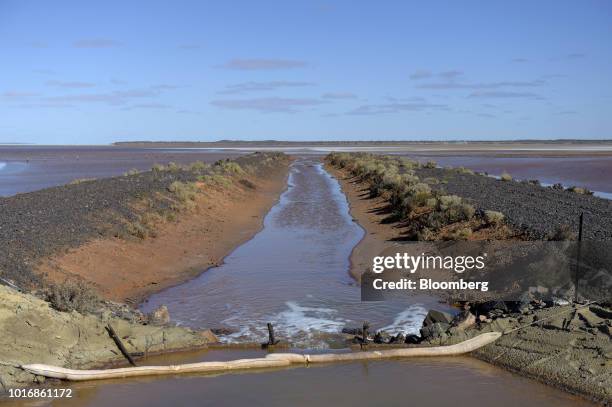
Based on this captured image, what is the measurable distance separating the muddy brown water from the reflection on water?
0.09 ft

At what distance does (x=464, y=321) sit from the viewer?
1244 centimetres

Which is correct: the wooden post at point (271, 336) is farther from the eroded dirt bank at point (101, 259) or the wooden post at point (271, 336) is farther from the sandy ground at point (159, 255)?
the sandy ground at point (159, 255)

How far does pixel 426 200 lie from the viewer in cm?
2741

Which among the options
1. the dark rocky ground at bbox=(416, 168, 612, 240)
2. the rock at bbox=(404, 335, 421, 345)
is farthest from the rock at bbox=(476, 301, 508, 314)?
the dark rocky ground at bbox=(416, 168, 612, 240)

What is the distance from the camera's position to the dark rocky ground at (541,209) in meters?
18.6

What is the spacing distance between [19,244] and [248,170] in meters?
40.2

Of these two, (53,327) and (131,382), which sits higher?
(53,327)

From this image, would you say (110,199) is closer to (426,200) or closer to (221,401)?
(426,200)

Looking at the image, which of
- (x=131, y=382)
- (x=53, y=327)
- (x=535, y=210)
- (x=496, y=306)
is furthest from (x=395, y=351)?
(x=535, y=210)

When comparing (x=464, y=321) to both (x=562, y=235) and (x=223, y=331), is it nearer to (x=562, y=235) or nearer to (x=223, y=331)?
(x=223, y=331)

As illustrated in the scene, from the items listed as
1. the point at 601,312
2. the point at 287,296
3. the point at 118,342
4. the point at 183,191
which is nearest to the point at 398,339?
the point at 601,312

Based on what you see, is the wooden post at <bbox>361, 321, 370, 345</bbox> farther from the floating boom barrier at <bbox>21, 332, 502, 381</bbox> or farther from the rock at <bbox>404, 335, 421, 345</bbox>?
the rock at <bbox>404, 335, 421, 345</bbox>

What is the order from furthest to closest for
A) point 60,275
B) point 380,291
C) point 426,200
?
point 426,200
point 380,291
point 60,275

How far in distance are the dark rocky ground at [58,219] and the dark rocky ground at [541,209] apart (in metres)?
13.4
